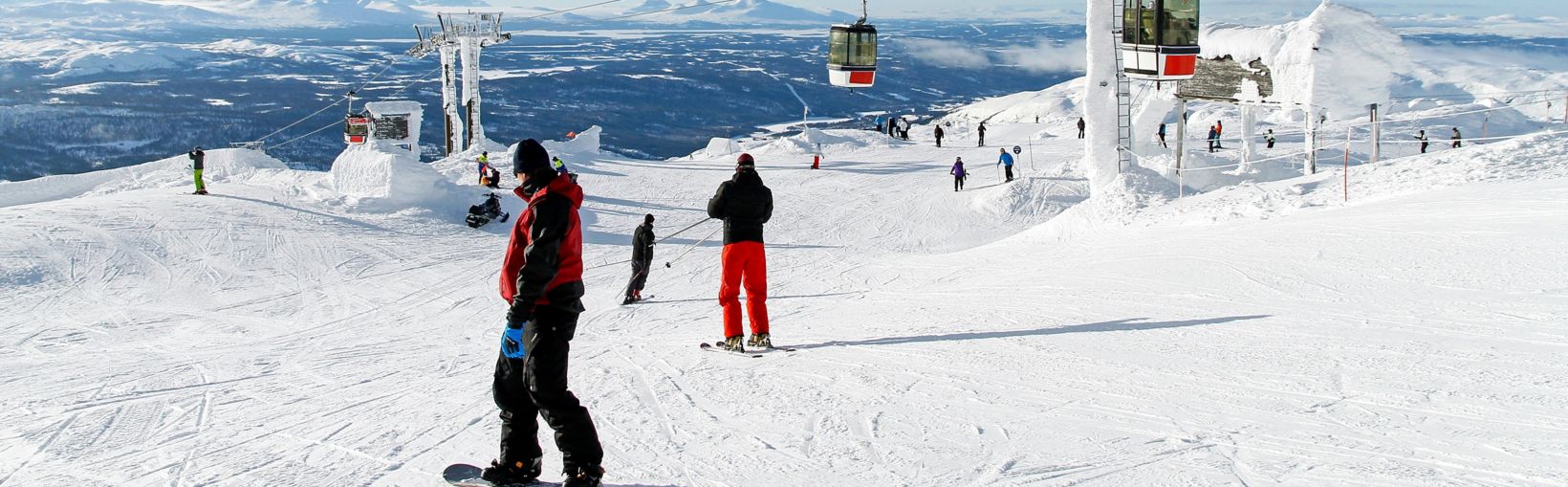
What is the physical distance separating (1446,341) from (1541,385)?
1.00 m

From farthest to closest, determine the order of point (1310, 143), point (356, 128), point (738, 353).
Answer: point (356, 128), point (1310, 143), point (738, 353)

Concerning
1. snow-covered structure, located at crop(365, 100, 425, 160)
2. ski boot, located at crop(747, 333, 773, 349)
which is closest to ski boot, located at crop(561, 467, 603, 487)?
ski boot, located at crop(747, 333, 773, 349)

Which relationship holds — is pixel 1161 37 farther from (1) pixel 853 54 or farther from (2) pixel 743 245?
(2) pixel 743 245

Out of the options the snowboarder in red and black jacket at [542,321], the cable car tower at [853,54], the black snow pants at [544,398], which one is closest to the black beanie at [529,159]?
the snowboarder in red and black jacket at [542,321]

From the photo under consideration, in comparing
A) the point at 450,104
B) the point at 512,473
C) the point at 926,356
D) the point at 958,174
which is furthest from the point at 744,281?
the point at 450,104

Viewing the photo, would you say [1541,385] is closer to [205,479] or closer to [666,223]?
[205,479]

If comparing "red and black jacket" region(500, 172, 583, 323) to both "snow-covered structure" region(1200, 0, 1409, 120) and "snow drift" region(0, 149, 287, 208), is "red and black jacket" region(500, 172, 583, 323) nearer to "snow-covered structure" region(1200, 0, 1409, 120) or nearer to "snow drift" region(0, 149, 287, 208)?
"snow-covered structure" region(1200, 0, 1409, 120)

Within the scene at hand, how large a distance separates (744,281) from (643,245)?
4861 millimetres

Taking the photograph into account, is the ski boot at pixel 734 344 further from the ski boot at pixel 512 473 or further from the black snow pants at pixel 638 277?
the black snow pants at pixel 638 277

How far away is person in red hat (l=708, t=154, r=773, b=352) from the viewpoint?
6.51m

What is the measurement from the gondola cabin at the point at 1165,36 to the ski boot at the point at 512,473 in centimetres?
1358

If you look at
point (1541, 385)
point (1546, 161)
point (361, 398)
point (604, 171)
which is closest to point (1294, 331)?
point (1541, 385)

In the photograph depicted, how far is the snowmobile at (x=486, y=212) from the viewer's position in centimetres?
1870

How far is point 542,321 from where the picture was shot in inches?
149
